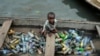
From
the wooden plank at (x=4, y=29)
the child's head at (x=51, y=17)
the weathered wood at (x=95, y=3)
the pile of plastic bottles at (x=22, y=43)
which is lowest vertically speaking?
the pile of plastic bottles at (x=22, y=43)

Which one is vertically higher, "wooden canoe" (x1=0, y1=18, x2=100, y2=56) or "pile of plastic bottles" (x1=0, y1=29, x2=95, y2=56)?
"wooden canoe" (x1=0, y1=18, x2=100, y2=56)

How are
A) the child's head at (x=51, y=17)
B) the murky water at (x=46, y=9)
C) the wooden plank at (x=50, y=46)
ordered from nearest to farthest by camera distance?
the wooden plank at (x=50, y=46)
the child's head at (x=51, y=17)
the murky water at (x=46, y=9)

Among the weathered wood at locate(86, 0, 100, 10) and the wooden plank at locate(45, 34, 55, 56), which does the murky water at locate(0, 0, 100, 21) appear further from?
the wooden plank at locate(45, 34, 55, 56)

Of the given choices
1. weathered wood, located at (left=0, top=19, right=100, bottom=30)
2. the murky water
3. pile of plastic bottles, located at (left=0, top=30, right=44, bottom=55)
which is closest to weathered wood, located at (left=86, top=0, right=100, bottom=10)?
the murky water

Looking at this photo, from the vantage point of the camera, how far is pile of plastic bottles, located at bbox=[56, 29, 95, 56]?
446cm

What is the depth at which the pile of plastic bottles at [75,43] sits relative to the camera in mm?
4457

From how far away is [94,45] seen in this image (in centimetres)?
469

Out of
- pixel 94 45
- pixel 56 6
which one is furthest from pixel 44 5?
pixel 94 45

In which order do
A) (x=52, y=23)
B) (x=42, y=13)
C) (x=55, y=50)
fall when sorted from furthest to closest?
(x=42, y=13) → (x=52, y=23) → (x=55, y=50)

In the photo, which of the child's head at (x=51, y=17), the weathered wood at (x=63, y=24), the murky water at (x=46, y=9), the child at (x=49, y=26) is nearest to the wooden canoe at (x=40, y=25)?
the weathered wood at (x=63, y=24)

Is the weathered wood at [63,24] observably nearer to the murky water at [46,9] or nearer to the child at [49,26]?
the child at [49,26]

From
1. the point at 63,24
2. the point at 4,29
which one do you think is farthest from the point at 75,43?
the point at 4,29

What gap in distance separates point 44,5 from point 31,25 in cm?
377

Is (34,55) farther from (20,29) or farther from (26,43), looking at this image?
(20,29)
